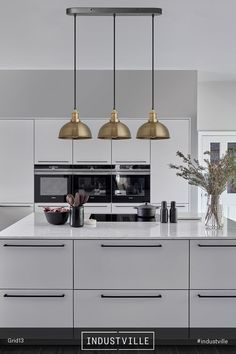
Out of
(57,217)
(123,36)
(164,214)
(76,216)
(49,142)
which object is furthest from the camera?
(49,142)

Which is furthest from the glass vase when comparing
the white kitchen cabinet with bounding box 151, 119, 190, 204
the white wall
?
the white wall

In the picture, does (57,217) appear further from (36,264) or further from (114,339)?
(114,339)

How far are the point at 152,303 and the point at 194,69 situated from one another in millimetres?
3756

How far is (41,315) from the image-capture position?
299cm

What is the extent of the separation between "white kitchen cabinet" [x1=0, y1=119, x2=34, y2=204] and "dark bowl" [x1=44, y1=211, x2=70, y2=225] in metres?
2.48

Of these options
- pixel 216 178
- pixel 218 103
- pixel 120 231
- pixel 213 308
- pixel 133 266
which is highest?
pixel 218 103

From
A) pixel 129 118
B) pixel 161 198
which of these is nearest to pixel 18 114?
pixel 129 118

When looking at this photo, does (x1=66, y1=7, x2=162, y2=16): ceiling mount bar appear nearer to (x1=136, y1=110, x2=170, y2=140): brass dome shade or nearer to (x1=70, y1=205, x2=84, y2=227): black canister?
(x1=136, y1=110, x2=170, y2=140): brass dome shade

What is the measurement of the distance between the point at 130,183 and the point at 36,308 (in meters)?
3.10

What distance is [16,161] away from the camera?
19.1ft

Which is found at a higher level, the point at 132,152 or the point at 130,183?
the point at 132,152

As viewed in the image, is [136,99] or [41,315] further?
[136,99]

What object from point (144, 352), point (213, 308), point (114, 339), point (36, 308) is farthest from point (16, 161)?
point (213, 308)

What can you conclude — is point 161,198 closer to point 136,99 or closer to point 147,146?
point 147,146
